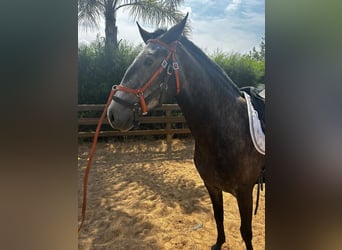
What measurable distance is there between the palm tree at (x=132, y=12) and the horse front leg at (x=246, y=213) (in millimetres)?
821

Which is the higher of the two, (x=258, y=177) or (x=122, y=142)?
(x=122, y=142)

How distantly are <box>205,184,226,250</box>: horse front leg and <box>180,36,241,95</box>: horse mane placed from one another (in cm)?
49

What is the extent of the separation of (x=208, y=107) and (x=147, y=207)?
24.5 inches

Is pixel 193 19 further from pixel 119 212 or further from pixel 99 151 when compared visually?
pixel 119 212

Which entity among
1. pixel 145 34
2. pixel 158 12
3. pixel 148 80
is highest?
pixel 158 12

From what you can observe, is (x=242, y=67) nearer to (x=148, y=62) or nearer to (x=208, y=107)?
(x=208, y=107)

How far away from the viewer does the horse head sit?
99 centimetres

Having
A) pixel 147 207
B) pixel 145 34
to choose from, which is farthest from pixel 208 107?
pixel 147 207

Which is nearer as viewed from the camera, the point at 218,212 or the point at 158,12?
the point at 158,12

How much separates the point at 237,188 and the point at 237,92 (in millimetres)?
438

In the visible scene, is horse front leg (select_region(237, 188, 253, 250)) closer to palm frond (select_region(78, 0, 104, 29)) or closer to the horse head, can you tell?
the horse head

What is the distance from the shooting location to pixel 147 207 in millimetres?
1432
